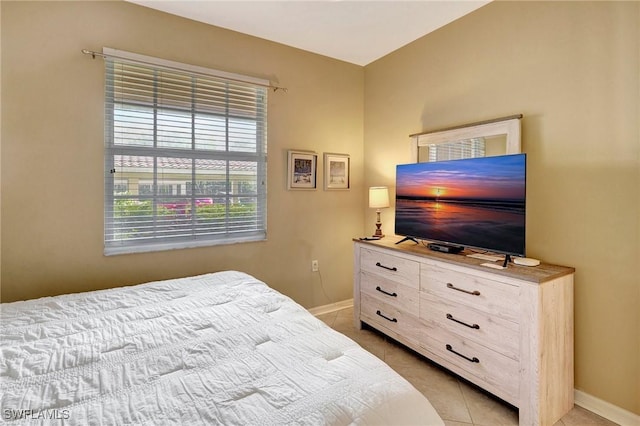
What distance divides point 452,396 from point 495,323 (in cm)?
58

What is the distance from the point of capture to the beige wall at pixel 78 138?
2.02 metres

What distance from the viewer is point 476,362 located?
1.93 meters

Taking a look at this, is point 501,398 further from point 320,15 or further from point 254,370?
point 320,15

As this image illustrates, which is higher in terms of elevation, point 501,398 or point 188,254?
point 188,254

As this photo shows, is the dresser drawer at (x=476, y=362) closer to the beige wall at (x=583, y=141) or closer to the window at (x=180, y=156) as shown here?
the beige wall at (x=583, y=141)

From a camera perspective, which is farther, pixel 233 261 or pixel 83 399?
pixel 233 261

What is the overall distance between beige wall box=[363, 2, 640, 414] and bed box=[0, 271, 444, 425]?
155cm

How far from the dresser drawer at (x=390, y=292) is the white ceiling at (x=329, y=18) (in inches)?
86.3

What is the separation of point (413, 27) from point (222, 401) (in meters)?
3.05

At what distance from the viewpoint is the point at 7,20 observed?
1978 mm

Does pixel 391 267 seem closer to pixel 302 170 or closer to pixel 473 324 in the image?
pixel 473 324

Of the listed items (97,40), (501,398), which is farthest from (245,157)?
(501,398)

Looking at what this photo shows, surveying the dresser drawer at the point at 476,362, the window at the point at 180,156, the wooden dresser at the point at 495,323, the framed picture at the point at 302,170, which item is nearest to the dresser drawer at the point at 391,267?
the wooden dresser at the point at 495,323

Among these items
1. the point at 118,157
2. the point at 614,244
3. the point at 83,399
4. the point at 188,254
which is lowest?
the point at 83,399
